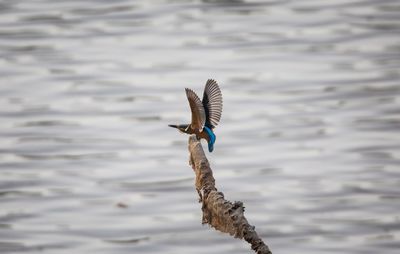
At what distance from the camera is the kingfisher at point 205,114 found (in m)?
5.03

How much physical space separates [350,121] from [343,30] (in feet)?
7.53

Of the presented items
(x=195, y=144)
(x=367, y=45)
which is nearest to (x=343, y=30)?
(x=367, y=45)

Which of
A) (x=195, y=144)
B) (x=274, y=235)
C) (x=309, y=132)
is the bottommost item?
(x=274, y=235)

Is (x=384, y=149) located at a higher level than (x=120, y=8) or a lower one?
lower

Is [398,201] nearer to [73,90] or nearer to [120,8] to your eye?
[73,90]

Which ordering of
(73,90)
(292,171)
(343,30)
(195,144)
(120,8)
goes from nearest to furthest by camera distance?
(195,144), (292,171), (73,90), (343,30), (120,8)

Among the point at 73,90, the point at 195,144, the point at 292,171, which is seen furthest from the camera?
the point at 73,90

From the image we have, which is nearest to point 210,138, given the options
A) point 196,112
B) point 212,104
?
point 196,112

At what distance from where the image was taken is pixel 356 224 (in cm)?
952

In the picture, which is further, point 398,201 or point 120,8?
point 120,8

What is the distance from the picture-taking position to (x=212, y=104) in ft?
17.6

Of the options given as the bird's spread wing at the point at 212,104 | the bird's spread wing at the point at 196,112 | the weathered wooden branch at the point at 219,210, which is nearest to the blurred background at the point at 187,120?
the bird's spread wing at the point at 212,104

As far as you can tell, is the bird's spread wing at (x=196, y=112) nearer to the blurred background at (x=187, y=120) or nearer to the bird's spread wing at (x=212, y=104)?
the bird's spread wing at (x=212, y=104)

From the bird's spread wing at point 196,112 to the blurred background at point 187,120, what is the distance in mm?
4153
